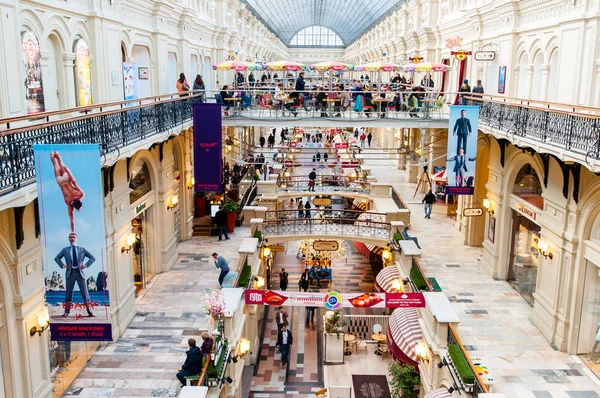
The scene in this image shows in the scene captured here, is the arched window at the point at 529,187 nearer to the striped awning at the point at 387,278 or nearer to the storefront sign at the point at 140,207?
the striped awning at the point at 387,278

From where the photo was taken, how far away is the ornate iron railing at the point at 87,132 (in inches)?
306

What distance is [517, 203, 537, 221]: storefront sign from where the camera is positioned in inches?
604

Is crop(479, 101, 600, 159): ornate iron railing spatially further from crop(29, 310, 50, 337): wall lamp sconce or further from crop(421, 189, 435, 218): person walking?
crop(29, 310, 50, 337): wall lamp sconce

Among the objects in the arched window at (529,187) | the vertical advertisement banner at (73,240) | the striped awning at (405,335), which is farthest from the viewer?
the arched window at (529,187)

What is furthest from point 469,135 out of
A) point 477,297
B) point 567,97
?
point 477,297

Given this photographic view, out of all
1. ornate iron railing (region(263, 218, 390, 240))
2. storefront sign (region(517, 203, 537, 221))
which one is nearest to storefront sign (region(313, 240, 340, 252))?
ornate iron railing (region(263, 218, 390, 240))

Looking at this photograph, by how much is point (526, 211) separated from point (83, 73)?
39.6 feet

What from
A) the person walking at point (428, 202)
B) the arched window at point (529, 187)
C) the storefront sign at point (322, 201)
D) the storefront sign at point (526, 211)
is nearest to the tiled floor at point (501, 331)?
the person walking at point (428, 202)

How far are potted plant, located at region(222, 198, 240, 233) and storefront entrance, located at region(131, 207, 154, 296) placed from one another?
464 cm

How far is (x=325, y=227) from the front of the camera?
875 inches

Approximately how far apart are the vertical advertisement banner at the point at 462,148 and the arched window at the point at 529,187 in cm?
155

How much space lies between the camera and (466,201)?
21766 millimetres

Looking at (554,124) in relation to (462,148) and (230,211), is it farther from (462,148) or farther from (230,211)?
(230,211)

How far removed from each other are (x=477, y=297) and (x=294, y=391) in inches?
229
